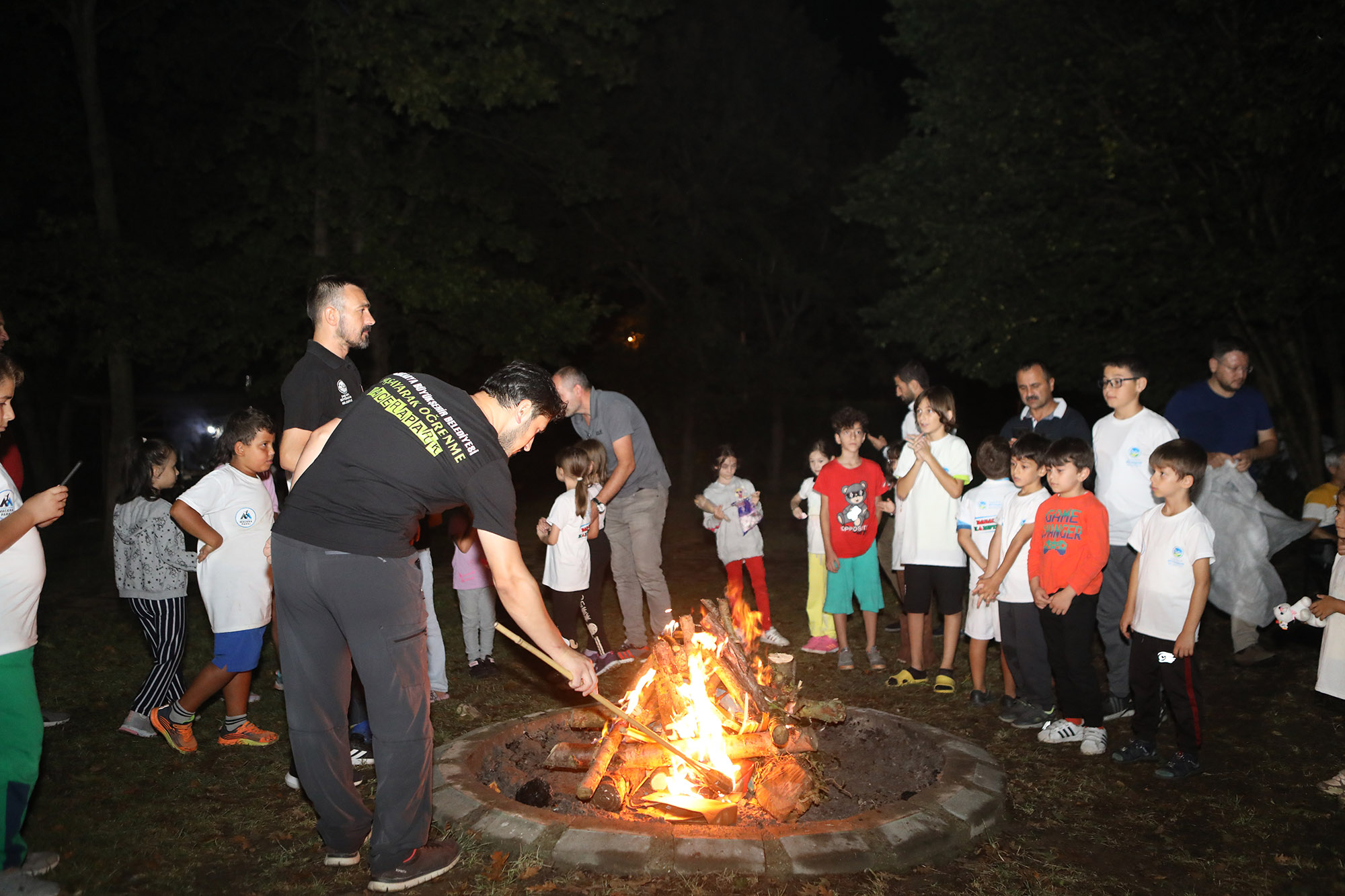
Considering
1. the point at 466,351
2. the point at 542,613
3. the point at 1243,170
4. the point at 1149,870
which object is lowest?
the point at 1149,870

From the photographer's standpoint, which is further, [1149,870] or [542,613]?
[1149,870]

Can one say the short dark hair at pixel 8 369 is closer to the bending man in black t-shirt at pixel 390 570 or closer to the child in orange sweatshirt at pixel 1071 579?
the bending man in black t-shirt at pixel 390 570

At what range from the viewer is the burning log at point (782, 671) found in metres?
5.11

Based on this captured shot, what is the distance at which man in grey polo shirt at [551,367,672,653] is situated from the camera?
7129mm

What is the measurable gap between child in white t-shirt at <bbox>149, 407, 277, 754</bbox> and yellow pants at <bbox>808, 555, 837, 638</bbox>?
4167mm

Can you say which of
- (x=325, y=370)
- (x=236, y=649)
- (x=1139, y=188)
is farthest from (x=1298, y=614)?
(x=1139, y=188)

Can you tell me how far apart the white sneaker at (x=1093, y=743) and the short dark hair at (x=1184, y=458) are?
1486mm

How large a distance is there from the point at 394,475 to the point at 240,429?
96.3 inches

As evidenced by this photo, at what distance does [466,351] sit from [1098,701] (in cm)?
1092

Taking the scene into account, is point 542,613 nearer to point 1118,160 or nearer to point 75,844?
point 75,844

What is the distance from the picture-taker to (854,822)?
3.95 meters

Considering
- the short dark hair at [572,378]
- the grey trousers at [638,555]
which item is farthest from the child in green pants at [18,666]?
the grey trousers at [638,555]

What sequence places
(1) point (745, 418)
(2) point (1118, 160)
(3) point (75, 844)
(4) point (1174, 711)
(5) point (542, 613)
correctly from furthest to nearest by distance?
1. (1) point (745, 418)
2. (2) point (1118, 160)
3. (4) point (1174, 711)
4. (3) point (75, 844)
5. (5) point (542, 613)

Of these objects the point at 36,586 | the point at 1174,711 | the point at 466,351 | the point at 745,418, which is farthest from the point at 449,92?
the point at 745,418
